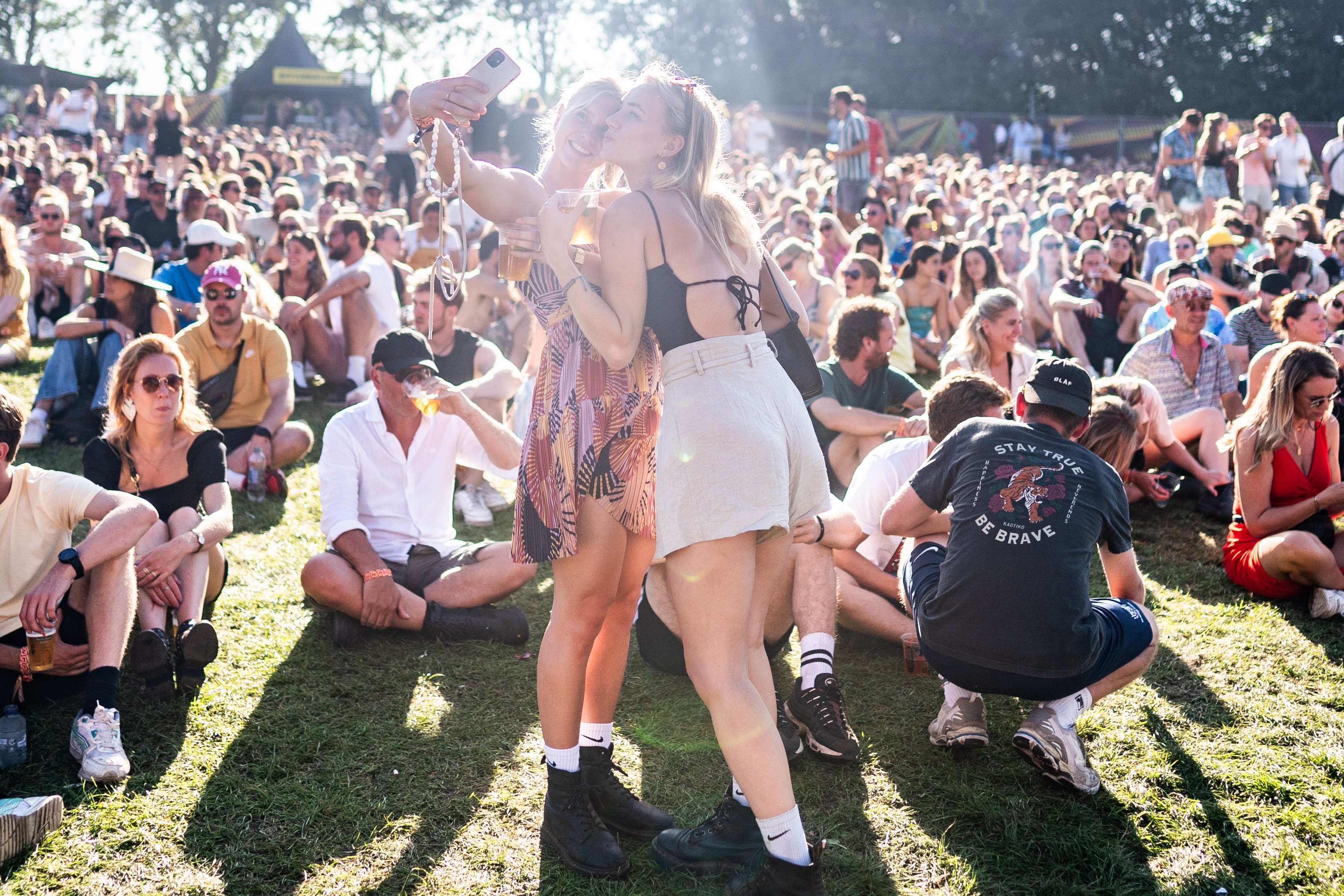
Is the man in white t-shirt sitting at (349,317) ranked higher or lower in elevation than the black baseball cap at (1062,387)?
lower

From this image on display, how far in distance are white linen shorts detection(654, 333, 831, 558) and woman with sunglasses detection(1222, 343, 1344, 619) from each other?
10.3 feet

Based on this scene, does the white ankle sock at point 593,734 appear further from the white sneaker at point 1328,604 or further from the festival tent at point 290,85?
the festival tent at point 290,85

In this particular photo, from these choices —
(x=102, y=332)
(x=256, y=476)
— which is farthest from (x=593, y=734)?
(x=102, y=332)

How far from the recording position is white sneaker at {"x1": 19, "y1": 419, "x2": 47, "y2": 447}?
660 cm

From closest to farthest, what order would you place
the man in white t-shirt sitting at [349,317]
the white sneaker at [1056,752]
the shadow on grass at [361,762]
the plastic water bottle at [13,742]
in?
the shadow on grass at [361,762], the white sneaker at [1056,752], the plastic water bottle at [13,742], the man in white t-shirt sitting at [349,317]

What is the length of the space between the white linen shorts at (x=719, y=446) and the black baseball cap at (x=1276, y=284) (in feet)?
19.1

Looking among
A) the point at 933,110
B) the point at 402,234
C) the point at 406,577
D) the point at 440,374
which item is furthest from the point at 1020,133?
the point at 406,577

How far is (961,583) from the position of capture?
304 cm

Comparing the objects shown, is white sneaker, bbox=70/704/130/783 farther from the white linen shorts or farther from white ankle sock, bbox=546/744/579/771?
the white linen shorts

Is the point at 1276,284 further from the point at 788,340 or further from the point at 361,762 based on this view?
the point at 361,762

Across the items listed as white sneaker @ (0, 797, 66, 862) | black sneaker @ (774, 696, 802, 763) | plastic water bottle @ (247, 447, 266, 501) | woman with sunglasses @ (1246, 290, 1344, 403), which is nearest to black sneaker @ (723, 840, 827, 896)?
black sneaker @ (774, 696, 802, 763)

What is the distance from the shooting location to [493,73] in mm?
2543

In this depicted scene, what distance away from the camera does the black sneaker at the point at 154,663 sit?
3.60 metres

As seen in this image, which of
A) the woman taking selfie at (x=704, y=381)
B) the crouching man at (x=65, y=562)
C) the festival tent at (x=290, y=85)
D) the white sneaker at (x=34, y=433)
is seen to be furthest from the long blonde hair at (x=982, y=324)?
the festival tent at (x=290, y=85)
